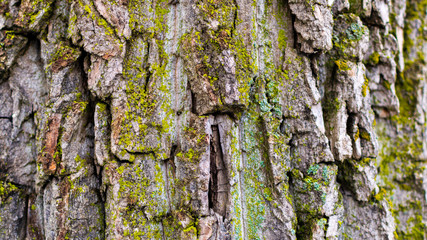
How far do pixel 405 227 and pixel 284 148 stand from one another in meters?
3.01

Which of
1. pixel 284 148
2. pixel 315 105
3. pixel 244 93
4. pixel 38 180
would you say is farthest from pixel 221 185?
pixel 38 180

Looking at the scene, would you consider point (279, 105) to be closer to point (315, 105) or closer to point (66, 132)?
point (315, 105)

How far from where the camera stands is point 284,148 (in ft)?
11.6

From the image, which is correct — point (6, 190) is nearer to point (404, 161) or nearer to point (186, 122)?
point (186, 122)

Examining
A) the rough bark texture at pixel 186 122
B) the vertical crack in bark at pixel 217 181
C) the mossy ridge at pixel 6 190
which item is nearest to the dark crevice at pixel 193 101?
the rough bark texture at pixel 186 122

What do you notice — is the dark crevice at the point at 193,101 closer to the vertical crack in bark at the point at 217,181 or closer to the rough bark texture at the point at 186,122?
the rough bark texture at the point at 186,122

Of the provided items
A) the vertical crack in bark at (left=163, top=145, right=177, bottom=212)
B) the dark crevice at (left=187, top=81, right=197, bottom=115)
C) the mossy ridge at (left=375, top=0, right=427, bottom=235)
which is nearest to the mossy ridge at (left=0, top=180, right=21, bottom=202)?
the vertical crack in bark at (left=163, top=145, right=177, bottom=212)

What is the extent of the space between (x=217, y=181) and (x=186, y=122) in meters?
0.85

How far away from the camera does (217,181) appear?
11.4ft

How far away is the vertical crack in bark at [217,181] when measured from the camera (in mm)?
3445

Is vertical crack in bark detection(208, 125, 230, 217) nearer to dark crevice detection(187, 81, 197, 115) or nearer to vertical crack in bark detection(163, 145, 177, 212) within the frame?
dark crevice detection(187, 81, 197, 115)

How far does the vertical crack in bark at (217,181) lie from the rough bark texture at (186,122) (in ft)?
0.06

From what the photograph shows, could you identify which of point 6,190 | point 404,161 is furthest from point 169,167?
point 404,161

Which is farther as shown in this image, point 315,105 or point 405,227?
point 405,227
